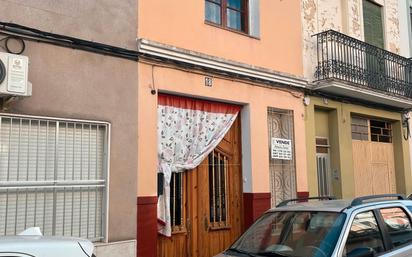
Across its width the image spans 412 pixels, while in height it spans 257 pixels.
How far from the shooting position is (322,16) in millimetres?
12117

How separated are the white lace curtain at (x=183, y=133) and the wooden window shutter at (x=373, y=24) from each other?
6.24m

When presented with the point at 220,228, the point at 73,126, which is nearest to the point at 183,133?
the point at 220,228

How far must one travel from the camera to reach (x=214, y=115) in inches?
378

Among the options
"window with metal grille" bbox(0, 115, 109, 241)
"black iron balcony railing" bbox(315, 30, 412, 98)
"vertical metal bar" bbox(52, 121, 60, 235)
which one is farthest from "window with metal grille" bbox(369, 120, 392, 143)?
"vertical metal bar" bbox(52, 121, 60, 235)

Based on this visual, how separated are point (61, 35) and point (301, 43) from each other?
6.13 metres

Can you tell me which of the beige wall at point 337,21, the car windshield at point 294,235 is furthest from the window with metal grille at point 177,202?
the beige wall at point 337,21

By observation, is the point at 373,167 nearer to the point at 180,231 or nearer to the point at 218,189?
the point at 218,189

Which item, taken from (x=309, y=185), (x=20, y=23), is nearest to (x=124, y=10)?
(x=20, y=23)

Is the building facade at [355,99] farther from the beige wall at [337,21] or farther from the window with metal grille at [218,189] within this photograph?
the window with metal grille at [218,189]

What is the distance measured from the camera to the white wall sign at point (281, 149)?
33.8ft

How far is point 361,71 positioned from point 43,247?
10.4 metres

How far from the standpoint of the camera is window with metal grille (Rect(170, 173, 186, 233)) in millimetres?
8758

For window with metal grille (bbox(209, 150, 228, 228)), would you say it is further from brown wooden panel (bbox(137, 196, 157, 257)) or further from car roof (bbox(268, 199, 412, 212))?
car roof (bbox(268, 199, 412, 212))

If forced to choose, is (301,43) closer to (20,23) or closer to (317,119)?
(317,119)
